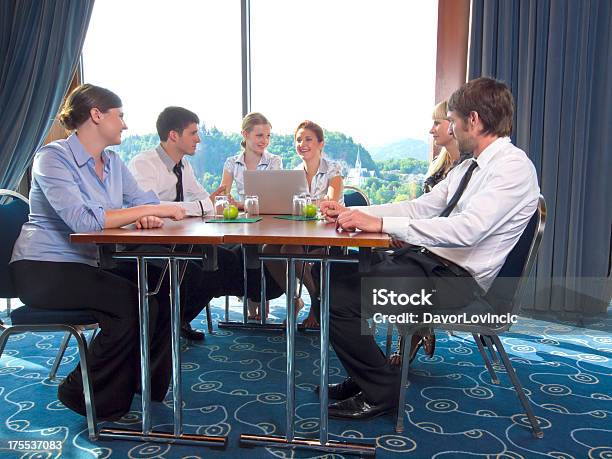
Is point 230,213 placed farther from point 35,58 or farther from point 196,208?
point 35,58

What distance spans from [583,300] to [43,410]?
3146mm

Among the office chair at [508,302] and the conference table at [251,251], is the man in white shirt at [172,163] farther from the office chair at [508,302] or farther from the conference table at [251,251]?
the office chair at [508,302]

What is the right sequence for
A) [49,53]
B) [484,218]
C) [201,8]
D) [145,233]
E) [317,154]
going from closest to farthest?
[145,233] < [484,218] < [317,154] < [49,53] < [201,8]

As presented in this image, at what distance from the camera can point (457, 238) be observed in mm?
1842

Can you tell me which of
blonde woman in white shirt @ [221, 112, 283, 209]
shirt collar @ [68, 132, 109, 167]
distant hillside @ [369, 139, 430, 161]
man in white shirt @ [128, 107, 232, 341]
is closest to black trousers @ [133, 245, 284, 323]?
man in white shirt @ [128, 107, 232, 341]

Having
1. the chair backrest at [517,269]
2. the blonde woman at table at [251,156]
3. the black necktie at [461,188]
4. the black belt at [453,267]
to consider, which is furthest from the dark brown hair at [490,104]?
the blonde woman at table at [251,156]

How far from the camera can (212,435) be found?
1863mm

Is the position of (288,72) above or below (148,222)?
above

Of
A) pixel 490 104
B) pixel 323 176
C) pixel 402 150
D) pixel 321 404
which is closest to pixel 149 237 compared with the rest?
pixel 321 404

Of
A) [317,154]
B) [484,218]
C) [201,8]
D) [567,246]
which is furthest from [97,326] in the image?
[201,8]

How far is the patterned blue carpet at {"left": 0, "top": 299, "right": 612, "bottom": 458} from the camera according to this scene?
1.79 m

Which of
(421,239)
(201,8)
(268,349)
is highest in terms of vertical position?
(201,8)

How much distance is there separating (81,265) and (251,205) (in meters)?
0.76

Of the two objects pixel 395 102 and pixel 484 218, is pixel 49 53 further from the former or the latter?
pixel 484 218
